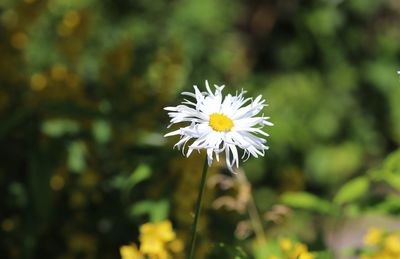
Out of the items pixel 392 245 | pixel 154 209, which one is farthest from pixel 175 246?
pixel 392 245

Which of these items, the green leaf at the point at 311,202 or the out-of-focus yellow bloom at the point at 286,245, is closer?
the out-of-focus yellow bloom at the point at 286,245

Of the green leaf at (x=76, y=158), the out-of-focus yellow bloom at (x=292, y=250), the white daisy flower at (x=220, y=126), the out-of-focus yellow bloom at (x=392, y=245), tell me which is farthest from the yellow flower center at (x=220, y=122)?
the green leaf at (x=76, y=158)

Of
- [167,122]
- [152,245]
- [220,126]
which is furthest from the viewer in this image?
[167,122]

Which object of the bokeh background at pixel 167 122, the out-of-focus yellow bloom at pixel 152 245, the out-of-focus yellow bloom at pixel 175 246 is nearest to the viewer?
the out-of-focus yellow bloom at pixel 152 245

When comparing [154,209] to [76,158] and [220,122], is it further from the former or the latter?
[220,122]

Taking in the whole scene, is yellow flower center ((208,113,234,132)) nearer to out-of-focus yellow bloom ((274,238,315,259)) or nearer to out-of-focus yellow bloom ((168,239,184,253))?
out-of-focus yellow bloom ((274,238,315,259))

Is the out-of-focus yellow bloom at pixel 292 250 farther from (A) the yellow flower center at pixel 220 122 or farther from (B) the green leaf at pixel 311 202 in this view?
(A) the yellow flower center at pixel 220 122

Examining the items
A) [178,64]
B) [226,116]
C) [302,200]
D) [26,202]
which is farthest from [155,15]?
[226,116]
